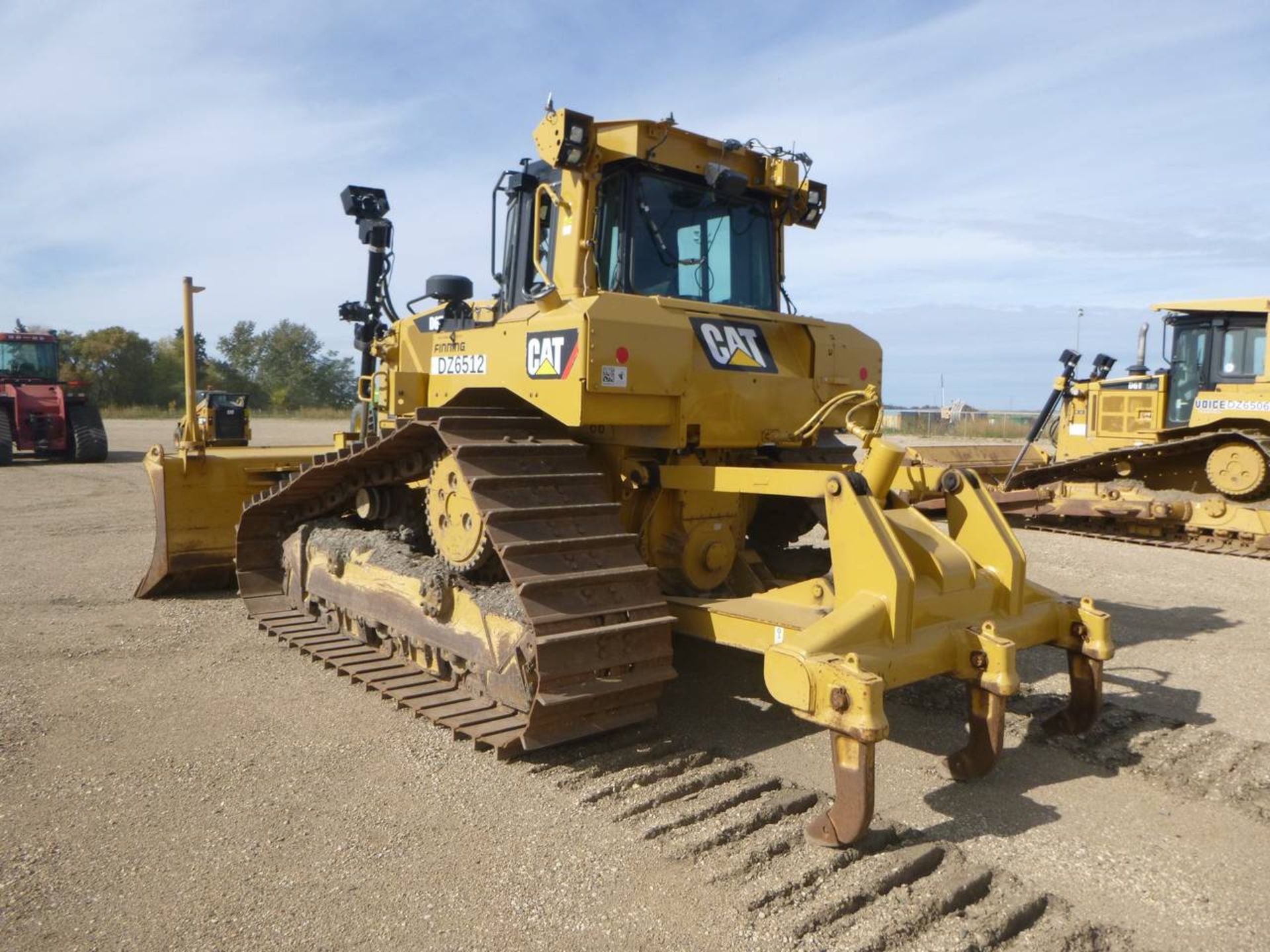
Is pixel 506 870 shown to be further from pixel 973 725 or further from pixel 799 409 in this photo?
pixel 799 409

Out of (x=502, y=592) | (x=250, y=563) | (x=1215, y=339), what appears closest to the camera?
(x=502, y=592)

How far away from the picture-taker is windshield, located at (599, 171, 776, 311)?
16.9 feet

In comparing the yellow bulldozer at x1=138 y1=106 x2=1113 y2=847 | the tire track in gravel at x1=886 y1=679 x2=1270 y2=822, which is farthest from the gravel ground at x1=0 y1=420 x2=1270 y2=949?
the yellow bulldozer at x1=138 y1=106 x2=1113 y2=847

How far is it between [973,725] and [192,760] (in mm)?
3396

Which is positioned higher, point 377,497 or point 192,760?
point 377,497

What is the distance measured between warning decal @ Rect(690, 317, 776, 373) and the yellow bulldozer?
0.02 metres

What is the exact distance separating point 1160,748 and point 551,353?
11.1ft

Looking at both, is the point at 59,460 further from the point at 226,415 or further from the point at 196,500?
the point at 196,500

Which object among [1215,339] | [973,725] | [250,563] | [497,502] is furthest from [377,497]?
[1215,339]

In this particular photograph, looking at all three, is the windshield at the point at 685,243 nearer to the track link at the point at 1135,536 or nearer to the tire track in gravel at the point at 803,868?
the tire track in gravel at the point at 803,868

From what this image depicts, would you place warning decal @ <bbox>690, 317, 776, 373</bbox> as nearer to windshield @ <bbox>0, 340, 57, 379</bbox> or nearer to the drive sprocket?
the drive sprocket

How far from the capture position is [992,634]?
393cm

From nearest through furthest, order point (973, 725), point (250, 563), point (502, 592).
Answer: point (973, 725) → point (502, 592) → point (250, 563)

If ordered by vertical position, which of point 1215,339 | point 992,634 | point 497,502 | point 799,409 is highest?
point 1215,339
